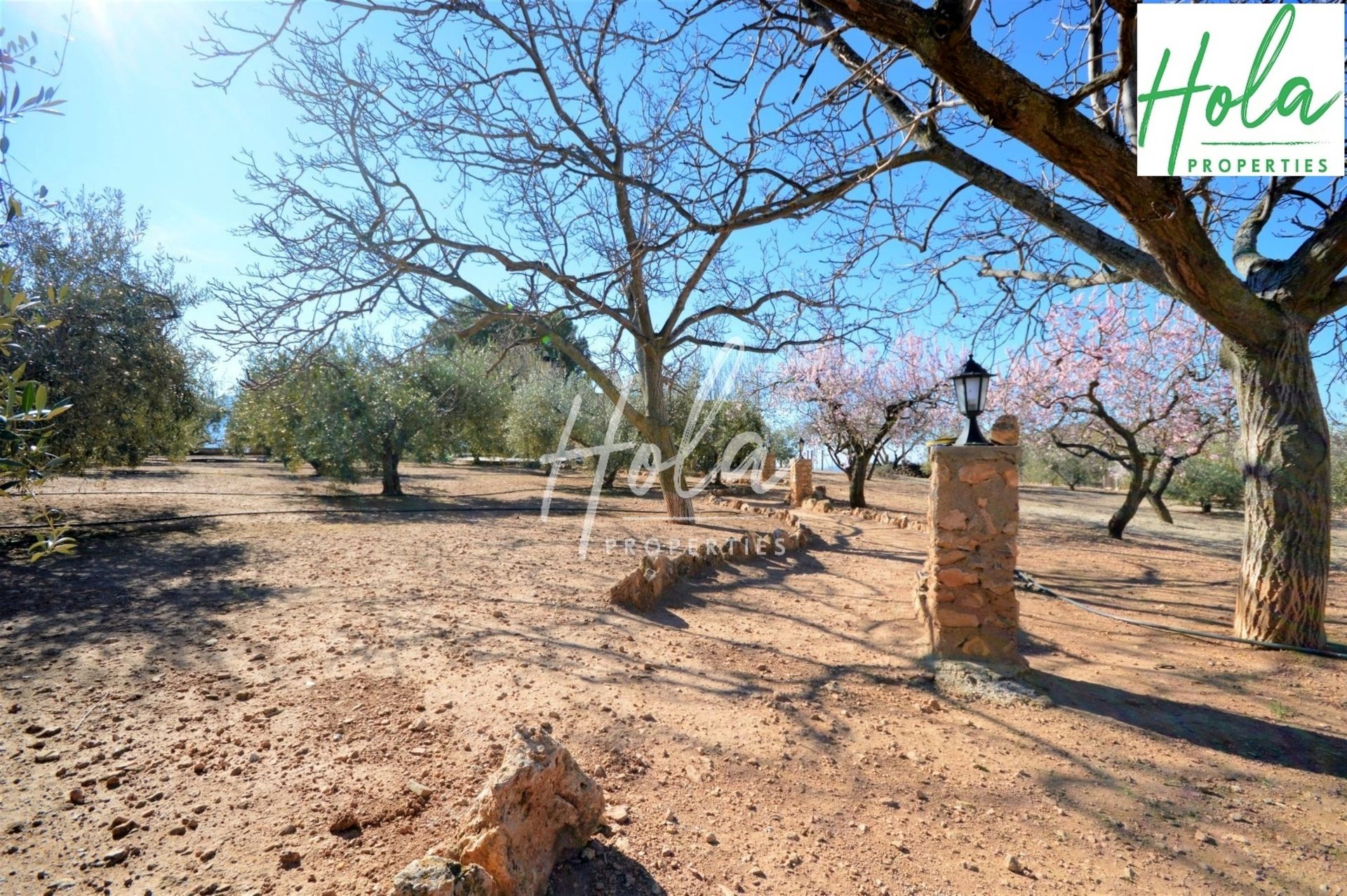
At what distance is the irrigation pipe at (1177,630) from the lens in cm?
392

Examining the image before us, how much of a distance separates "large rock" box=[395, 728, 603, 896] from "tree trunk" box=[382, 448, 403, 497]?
486 inches

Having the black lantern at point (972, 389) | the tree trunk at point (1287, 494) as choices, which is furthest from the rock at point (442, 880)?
the tree trunk at point (1287, 494)

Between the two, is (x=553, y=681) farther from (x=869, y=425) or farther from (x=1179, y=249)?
(x=869, y=425)

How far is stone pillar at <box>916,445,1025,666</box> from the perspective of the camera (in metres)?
3.72

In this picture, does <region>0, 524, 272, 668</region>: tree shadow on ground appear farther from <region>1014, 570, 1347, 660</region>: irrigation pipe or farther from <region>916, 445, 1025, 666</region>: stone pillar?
<region>1014, 570, 1347, 660</region>: irrigation pipe

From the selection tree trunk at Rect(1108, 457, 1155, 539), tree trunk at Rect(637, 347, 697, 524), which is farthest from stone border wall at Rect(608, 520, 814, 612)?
tree trunk at Rect(1108, 457, 1155, 539)

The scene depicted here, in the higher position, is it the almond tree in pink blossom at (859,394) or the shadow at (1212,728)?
the almond tree in pink blossom at (859,394)

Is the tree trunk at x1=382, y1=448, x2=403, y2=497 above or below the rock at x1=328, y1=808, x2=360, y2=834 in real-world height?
above

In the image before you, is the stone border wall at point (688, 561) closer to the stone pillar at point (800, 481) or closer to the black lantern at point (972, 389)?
the black lantern at point (972, 389)

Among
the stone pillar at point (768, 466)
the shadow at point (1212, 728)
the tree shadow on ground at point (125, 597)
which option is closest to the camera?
the shadow at point (1212, 728)

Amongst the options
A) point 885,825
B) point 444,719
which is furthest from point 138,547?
point 885,825

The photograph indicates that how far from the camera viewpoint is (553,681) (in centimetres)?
322

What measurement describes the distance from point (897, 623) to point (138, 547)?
8297mm

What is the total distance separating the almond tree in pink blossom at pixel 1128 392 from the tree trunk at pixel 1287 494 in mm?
6348
